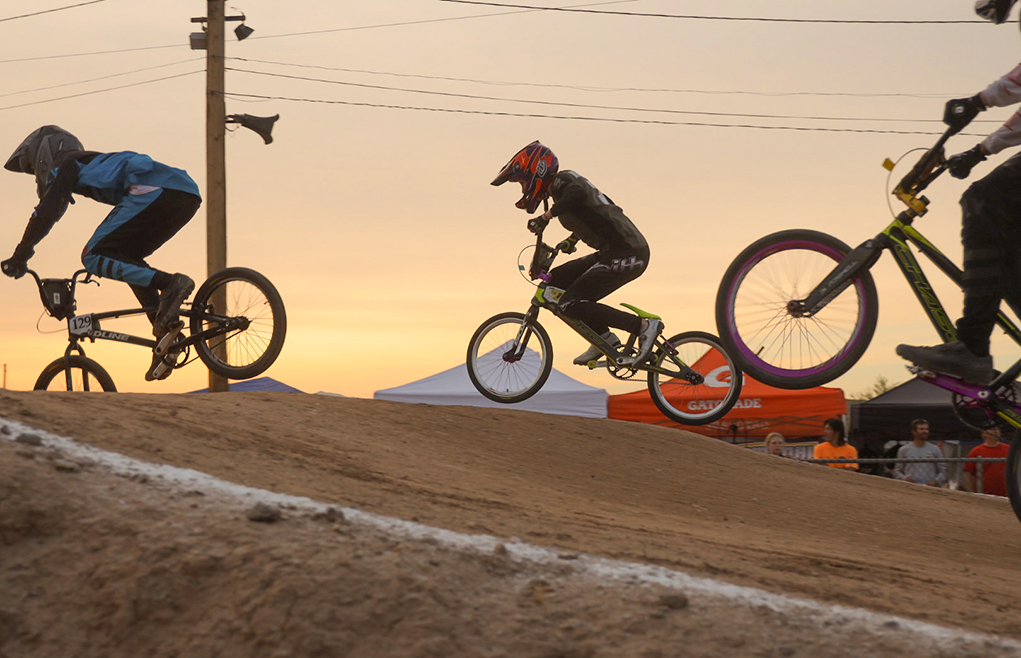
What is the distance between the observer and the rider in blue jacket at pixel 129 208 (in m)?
7.41

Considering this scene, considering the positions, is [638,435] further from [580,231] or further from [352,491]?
[352,491]

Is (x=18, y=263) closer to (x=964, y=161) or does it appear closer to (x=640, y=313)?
(x=640, y=313)

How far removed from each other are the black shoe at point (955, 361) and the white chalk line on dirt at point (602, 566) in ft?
7.04

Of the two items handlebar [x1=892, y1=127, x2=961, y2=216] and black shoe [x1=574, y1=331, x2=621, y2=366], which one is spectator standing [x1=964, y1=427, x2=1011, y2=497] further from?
handlebar [x1=892, y1=127, x2=961, y2=216]

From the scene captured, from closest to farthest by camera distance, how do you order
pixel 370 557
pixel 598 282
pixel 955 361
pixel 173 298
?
pixel 370 557 < pixel 955 361 < pixel 173 298 < pixel 598 282

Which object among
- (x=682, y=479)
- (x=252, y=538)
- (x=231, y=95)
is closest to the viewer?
(x=252, y=538)

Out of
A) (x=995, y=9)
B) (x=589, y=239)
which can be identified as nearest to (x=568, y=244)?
(x=589, y=239)

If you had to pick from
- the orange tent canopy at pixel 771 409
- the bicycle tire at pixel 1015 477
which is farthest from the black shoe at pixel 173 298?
the orange tent canopy at pixel 771 409

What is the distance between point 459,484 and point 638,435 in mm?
4118

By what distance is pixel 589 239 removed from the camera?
823 cm

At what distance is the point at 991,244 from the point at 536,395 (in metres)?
9.70

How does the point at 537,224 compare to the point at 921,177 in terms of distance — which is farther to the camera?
the point at 537,224

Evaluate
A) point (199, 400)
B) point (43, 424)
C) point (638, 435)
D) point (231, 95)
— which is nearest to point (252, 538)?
point (43, 424)

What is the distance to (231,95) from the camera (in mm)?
13562
